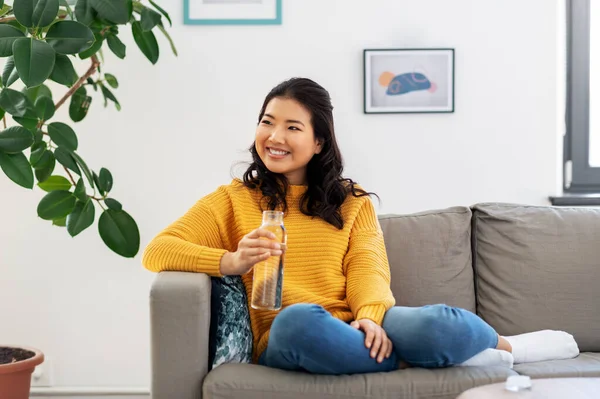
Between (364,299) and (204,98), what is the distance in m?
1.25

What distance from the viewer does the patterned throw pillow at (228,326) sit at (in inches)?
71.4

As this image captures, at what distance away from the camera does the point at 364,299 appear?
1.90 metres

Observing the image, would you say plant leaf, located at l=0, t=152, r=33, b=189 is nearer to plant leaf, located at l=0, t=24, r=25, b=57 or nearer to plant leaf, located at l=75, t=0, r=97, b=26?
plant leaf, located at l=0, t=24, r=25, b=57

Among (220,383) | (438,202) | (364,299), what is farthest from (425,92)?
(220,383)

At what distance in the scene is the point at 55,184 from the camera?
2.38 metres

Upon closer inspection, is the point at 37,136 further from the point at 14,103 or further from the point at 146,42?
the point at 146,42

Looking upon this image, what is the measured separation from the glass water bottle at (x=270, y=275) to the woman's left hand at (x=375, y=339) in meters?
0.21

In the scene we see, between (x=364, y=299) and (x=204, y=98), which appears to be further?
(x=204, y=98)

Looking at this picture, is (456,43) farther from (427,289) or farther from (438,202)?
(427,289)

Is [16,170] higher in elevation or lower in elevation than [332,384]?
higher

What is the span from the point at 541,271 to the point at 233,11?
1.43 m

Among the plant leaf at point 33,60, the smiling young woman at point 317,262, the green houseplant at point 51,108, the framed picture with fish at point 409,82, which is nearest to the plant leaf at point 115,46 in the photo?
the green houseplant at point 51,108

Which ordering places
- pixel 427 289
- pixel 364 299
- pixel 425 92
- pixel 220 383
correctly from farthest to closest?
pixel 425 92 → pixel 427 289 → pixel 364 299 → pixel 220 383

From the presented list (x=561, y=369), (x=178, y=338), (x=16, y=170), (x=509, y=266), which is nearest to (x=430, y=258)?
(x=509, y=266)
